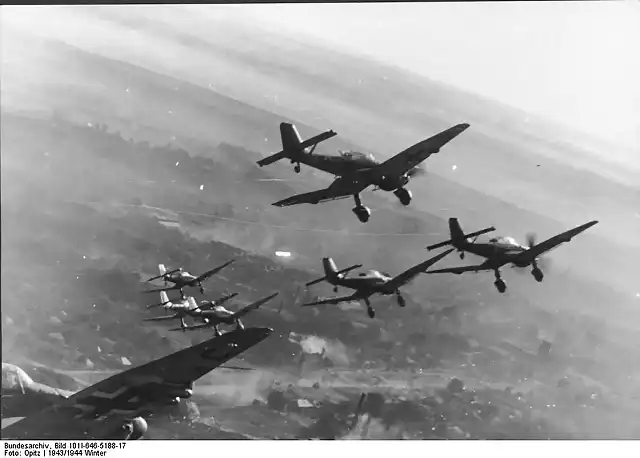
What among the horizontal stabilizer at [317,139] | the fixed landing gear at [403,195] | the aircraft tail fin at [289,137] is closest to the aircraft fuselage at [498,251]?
the fixed landing gear at [403,195]

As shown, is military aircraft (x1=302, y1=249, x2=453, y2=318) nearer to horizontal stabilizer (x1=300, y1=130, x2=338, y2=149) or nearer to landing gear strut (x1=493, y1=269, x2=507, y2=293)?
landing gear strut (x1=493, y1=269, x2=507, y2=293)

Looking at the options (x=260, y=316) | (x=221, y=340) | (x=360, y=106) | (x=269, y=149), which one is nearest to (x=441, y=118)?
(x=360, y=106)

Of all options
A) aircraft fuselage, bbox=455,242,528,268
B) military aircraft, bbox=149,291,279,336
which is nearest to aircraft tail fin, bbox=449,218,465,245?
aircraft fuselage, bbox=455,242,528,268

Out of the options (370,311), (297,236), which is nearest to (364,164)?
(297,236)

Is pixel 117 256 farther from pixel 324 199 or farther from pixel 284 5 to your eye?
pixel 284 5

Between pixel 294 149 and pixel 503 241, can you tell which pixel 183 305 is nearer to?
pixel 294 149
